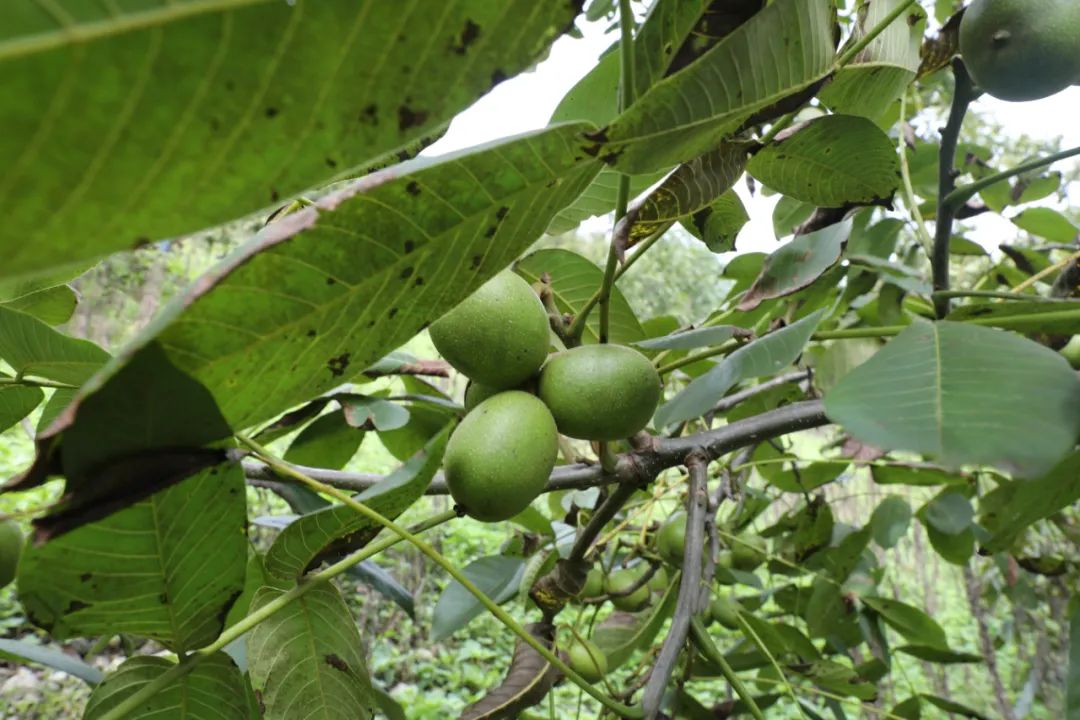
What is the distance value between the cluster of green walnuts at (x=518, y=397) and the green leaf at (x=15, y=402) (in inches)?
23.1

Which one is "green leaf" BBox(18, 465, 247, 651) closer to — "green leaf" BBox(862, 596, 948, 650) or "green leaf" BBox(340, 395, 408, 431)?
"green leaf" BBox(340, 395, 408, 431)

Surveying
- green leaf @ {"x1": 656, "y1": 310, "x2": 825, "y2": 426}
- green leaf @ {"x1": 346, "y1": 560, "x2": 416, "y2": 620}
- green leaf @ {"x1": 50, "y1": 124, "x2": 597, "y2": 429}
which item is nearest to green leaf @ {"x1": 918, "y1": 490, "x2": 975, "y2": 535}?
green leaf @ {"x1": 656, "y1": 310, "x2": 825, "y2": 426}

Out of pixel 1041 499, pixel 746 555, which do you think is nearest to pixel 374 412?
pixel 1041 499

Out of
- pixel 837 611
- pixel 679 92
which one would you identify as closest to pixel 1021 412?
pixel 679 92

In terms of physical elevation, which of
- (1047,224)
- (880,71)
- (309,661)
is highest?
(1047,224)

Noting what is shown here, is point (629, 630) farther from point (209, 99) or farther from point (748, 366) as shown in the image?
point (209, 99)

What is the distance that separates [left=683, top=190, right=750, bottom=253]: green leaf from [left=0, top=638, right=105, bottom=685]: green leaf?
94 cm

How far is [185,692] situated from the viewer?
666 mm

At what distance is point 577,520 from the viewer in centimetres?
164

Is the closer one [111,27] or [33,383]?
[111,27]

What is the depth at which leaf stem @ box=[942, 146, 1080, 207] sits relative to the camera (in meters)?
0.75

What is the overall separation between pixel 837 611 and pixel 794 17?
1.51 meters

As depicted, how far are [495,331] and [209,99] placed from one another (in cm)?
47

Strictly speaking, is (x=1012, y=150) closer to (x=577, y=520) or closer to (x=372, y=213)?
(x=577, y=520)
